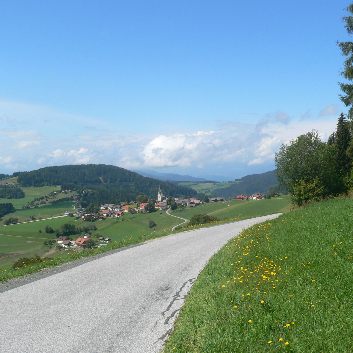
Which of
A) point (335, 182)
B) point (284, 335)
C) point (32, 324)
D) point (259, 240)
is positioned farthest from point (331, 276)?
point (335, 182)

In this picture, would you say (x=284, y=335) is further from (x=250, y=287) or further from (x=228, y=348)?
(x=250, y=287)

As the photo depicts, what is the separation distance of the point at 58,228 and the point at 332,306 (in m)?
115

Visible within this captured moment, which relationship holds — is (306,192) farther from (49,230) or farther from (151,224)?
(49,230)

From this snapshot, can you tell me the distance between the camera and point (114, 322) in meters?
11.4

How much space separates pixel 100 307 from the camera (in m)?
13.0

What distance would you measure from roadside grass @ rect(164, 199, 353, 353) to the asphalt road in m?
0.77

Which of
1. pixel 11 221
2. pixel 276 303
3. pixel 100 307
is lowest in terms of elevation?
pixel 11 221

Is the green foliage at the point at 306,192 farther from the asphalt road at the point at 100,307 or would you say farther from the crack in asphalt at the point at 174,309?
the crack in asphalt at the point at 174,309

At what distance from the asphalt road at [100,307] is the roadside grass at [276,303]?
0.77 metres

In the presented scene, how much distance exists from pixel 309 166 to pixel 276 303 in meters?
51.1

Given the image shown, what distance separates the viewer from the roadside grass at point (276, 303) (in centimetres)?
812

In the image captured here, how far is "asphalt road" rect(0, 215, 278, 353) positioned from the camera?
1000 cm

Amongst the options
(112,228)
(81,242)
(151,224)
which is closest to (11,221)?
(112,228)

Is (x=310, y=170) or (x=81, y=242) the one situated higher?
(x=310, y=170)
